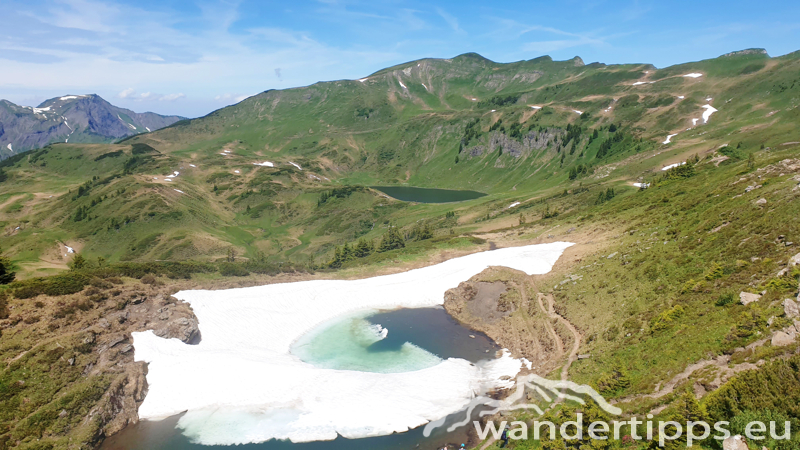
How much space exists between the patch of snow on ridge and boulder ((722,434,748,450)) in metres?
19.9

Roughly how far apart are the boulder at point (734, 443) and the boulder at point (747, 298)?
12.6 metres

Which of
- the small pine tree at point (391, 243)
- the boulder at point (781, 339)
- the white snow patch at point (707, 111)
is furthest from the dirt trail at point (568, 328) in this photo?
the white snow patch at point (707, 111)

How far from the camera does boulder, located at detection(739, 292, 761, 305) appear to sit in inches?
981

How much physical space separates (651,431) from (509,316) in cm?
2989

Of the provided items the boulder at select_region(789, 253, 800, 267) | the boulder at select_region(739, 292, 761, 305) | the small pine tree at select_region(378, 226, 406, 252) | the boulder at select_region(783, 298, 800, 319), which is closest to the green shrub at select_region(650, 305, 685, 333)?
the boulder at select_region(739, 292, 761, 305)

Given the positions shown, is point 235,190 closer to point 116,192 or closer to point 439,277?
point 116,192

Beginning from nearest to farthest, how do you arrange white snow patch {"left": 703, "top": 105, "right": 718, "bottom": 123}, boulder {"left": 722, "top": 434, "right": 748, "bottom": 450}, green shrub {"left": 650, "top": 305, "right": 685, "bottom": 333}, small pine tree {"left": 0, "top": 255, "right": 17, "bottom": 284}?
boulder {"left": 722, "top": 434, "right": 748, "bottom": 450} < green shrub {"left": 650, "top": 305, "right": 685, "bottom": 333} < small pine tree {"left": 0, "top": 255, "right": 17, "bottom": 284} < white snow patch {"left": 703, "top": 105, "right": 718, "bottom": 123}

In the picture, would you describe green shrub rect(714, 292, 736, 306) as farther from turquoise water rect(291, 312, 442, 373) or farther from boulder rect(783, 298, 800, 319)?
turquoise water rect(291, 312, 442, 373)

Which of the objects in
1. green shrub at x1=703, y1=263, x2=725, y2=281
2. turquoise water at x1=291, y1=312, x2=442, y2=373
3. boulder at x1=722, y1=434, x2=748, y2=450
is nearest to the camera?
boulder at x1=722, y1=434, x2=748, y2=450

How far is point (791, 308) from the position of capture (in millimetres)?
21297

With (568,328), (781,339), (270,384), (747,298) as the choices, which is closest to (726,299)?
(747,298)

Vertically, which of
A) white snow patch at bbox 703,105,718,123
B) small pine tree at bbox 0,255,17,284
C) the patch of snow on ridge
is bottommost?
the patch of snow on ridge

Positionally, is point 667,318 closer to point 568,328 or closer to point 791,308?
point 791,308

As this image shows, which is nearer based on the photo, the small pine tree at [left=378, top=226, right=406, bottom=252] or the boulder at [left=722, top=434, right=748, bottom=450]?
the boulder at [left=722, top=434, right=748, bottom=450]
